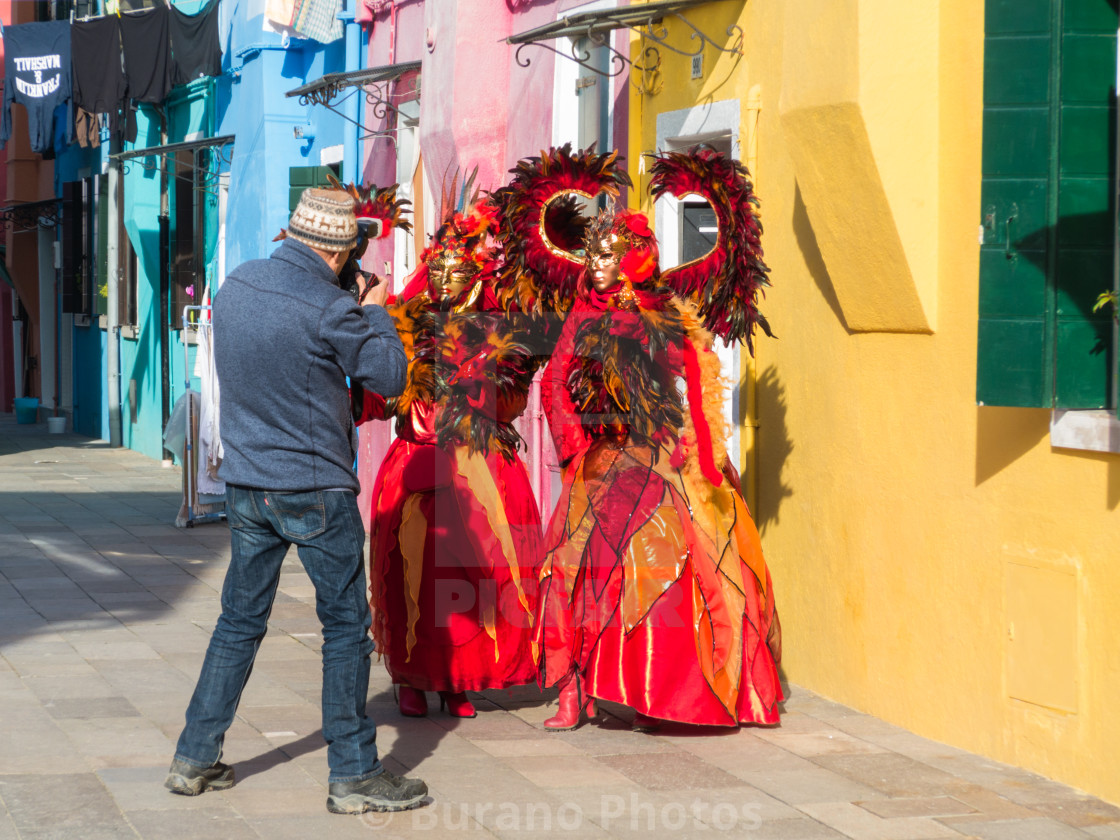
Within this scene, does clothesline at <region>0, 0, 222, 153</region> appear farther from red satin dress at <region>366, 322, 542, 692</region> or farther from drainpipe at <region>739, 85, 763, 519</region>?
red satin dress at <region>366, 322, 542, 692</region>

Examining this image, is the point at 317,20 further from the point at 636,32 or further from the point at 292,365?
the point at 292,365

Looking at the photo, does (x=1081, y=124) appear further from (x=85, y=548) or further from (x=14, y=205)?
(x=14, y=205)

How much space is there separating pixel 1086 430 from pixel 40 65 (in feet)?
61.1

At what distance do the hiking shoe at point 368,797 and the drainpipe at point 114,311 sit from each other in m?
17.5

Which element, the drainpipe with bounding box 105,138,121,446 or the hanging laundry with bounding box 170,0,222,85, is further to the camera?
the drainpipe with bounding box 105,138,121,446

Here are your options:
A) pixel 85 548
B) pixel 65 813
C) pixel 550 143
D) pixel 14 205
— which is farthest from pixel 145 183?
pixel 65 813

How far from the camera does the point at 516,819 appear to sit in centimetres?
489

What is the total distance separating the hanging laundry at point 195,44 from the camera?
54.7ft

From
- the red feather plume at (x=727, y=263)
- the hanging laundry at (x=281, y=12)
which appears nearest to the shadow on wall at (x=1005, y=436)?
the red feather plume at (x=727, y=263)

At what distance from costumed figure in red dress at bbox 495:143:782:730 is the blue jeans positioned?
1.24 meters

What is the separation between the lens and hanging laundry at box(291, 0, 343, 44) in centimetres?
1387

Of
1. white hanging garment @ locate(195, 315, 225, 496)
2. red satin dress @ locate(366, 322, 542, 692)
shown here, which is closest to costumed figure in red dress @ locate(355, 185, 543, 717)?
red satin dress @ locate(366, 322, 542, 692)

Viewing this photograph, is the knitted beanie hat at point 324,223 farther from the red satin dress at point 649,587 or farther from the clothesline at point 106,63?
the clothesline at point 106,63

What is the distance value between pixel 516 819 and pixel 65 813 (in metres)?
1.44
